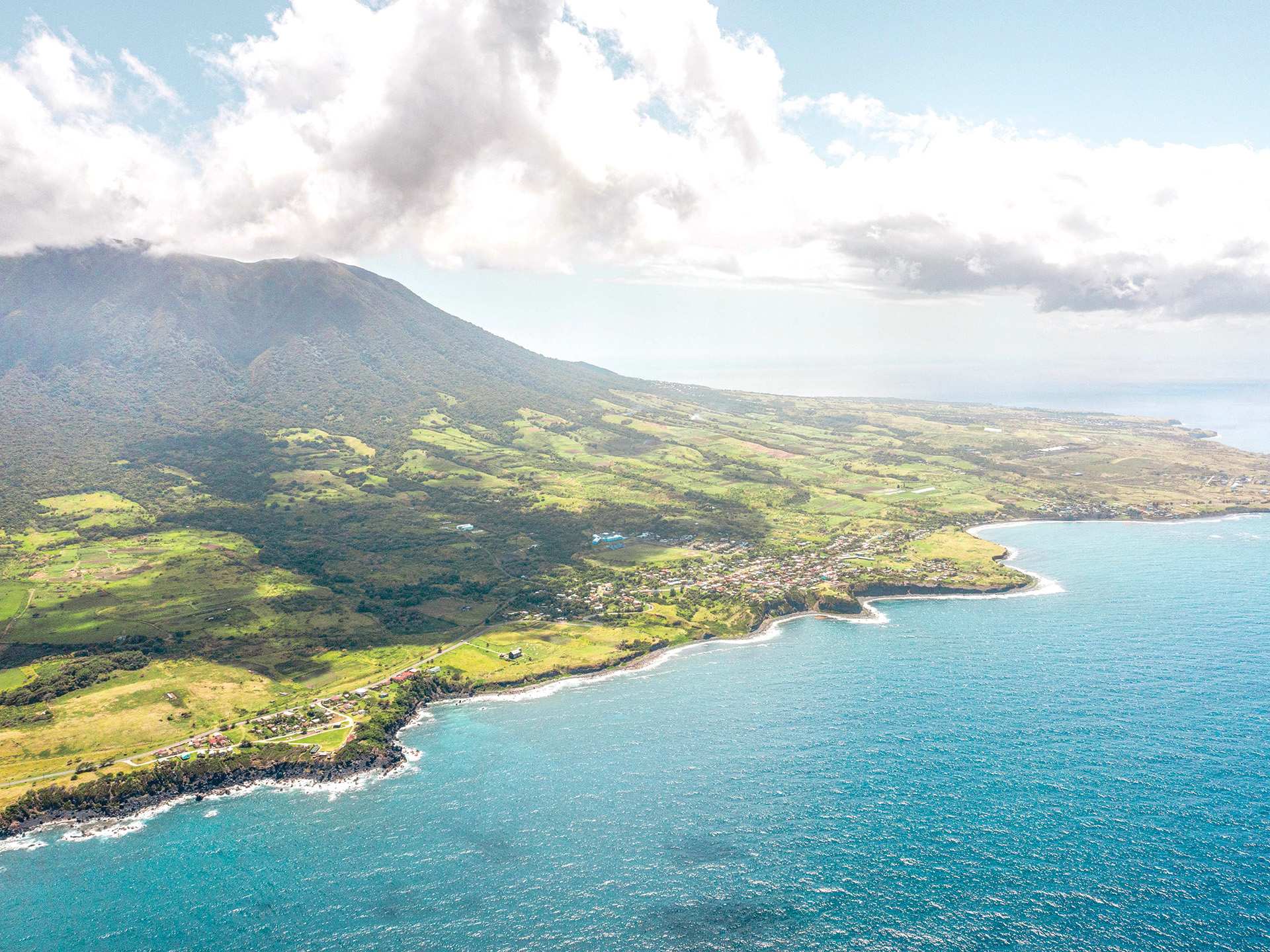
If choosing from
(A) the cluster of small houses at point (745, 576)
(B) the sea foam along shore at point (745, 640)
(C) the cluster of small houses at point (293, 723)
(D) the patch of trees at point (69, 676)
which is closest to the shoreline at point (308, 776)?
(B) the sea foam along shore at point (745, 640)

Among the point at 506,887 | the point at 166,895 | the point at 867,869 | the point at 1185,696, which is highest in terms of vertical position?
the point at 1185,696

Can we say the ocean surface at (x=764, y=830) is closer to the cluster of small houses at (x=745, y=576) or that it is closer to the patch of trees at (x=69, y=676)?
the cluster of small houses at (x=745, y=576)

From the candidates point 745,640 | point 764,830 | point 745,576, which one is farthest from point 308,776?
point 745,576

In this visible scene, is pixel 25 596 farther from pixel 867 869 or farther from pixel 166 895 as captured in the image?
pixel 867 869

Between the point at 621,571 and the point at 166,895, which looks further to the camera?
the point at 621,571

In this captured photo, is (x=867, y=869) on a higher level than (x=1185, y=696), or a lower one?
lower

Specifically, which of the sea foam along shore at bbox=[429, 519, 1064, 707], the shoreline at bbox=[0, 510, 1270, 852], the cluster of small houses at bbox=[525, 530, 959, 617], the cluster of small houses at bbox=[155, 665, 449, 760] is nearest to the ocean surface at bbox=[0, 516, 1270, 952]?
the shoreline at bbox=[0, 510, 1270, 852]

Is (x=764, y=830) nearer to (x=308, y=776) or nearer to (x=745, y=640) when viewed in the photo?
(x=308, y=776)

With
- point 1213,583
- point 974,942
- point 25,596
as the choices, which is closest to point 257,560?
point 25,596

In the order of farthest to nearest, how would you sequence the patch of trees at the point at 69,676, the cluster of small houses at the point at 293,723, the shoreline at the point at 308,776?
the patch of trees at the point at 69,676
the cluster of small houses at the point at 293,723
the shoreline at the point at 308,776
